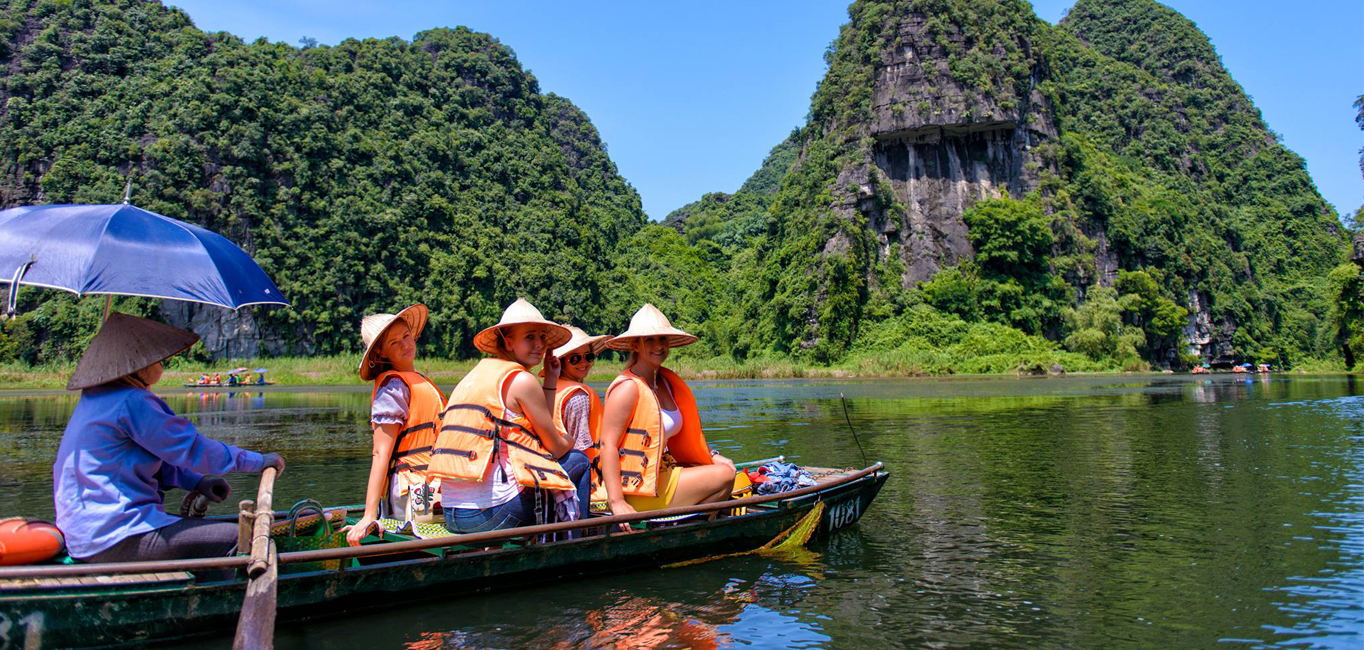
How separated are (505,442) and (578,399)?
990 mm

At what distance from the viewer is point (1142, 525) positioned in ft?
28.2

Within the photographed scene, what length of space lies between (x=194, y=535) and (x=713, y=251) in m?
84.9

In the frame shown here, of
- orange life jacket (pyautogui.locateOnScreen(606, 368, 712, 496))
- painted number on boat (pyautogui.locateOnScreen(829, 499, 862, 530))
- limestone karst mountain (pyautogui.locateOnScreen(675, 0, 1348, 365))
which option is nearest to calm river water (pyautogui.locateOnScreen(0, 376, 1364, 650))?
painted number on boat (pyautogui.locateOnScreen(829, 499, 862, 530))

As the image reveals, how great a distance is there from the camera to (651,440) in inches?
259

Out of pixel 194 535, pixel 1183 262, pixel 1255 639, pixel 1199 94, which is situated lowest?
pixel 1255 639

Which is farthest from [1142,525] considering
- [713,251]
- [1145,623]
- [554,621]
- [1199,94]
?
[1199,94]

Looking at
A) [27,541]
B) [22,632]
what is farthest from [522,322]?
[22,632]

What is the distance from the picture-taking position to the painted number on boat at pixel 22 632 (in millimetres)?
4578

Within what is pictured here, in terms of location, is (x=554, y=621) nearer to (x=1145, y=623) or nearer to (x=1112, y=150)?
(x=1145, y=623)

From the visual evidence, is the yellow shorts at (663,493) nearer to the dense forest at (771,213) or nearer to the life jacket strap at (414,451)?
the life jacket strap at (414,451)

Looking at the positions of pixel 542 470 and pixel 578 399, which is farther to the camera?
pixel 578 399

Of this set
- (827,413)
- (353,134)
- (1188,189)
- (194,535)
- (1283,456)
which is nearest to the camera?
(194,535)

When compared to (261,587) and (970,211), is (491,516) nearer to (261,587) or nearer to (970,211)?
(261,587)

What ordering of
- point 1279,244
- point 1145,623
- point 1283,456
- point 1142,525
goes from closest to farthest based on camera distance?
point 1145,623 < point 1142,525 < point 1283,456 < point 1279,244
